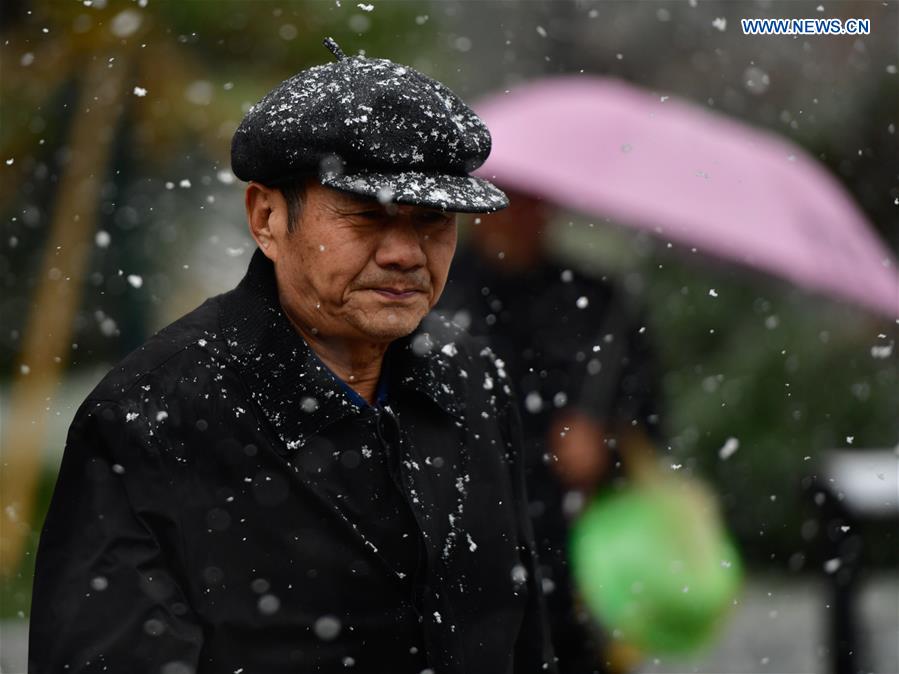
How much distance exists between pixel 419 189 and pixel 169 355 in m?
0.51

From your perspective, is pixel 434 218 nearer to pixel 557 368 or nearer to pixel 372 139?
pixel 372 139

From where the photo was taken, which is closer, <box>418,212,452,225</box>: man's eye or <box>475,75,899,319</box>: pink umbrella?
<box>418,212,452,225</box>: man's eye

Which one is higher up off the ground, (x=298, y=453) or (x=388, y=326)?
(x=388, y=326)

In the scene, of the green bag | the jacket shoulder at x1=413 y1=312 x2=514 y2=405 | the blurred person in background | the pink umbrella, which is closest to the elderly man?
the jacket shoulder at x1=413 y1=312 x2=514 y2=405

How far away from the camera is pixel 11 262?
1142 centimetres

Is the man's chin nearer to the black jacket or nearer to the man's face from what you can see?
the man's face

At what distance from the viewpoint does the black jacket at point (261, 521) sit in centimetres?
223

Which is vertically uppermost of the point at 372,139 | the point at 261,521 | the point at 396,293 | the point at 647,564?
the point at 372,139

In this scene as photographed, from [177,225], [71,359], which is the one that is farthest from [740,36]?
[71,359]

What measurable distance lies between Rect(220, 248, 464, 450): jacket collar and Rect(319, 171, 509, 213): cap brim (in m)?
0.29

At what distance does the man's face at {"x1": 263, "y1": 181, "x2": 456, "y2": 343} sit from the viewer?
2.38 meters

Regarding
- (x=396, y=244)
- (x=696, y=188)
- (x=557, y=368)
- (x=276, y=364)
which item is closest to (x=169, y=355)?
(x=276, y=364)

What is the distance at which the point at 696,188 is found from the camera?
595 cm

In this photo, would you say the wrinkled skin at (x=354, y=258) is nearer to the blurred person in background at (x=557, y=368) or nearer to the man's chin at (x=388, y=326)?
the man's chin at (x=388, y=326)
